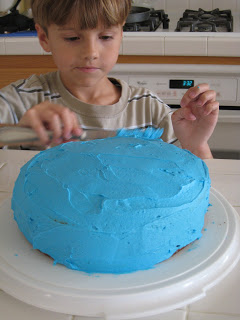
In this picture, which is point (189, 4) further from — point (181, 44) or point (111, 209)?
point (111, 209)

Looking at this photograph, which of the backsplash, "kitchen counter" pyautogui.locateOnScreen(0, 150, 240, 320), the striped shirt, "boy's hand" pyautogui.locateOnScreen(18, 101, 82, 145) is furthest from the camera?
the backsplash

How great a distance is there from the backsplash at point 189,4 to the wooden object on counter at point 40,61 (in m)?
0.62

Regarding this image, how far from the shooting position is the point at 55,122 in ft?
2.28

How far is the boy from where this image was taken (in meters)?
1.06

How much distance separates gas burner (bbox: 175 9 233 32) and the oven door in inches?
7.4

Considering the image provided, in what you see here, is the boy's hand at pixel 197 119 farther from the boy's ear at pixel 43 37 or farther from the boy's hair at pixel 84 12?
the boy's ear at pixel 43 37

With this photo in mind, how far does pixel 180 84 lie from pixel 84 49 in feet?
3.00

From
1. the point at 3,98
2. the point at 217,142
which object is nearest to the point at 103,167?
the point at 3,98

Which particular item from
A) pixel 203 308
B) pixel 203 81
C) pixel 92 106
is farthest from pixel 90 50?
pixel 203 81

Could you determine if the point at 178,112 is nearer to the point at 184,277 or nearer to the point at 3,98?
the point at 3,98

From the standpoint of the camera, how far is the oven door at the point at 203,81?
1863 mm

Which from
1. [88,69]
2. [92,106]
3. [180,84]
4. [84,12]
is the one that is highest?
[84,12]

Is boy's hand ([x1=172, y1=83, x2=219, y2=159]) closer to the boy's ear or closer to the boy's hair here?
the boy's hair

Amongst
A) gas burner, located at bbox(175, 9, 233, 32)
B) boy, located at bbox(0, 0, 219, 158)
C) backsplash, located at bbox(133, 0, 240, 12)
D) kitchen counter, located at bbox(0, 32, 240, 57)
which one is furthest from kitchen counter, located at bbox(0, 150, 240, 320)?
backsplash, located at bbox(133, 0, 240, 12)
